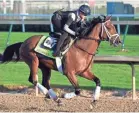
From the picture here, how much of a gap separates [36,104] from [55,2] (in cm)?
2914

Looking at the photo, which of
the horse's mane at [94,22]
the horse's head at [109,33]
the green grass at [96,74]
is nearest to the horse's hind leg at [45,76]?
the horse's mane at [94,22]

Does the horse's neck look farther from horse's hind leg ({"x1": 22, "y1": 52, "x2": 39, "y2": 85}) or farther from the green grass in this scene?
the green grass

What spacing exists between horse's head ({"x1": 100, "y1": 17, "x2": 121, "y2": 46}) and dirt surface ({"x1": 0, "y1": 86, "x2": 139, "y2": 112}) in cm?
108

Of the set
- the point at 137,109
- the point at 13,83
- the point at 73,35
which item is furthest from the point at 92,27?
the point at 13,83

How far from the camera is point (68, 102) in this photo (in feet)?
35.1

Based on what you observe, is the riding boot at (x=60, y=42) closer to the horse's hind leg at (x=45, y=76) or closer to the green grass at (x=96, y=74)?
the horse's hind leg at (x=45, y=76)

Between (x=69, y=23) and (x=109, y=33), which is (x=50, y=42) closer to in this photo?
(x=69, y=23)

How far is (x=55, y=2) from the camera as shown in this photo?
3934 centimetres

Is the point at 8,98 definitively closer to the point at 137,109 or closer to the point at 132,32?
the point at 137,109

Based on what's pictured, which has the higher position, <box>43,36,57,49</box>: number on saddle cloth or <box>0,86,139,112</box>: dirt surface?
<box>43,36,57,49</box>: number on saddle cloth

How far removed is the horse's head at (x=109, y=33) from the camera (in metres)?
10.2

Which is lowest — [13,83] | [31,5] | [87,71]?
[31,5]

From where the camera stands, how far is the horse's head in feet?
33.6

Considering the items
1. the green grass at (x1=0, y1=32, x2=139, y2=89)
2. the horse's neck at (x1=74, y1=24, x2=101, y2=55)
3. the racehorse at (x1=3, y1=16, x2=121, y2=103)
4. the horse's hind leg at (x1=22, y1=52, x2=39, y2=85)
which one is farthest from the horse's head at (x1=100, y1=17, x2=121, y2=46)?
the green grass at (x1=0, y1=32, x2=139, y2=89)
